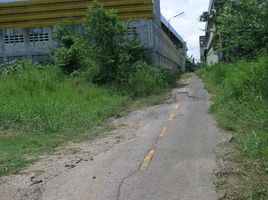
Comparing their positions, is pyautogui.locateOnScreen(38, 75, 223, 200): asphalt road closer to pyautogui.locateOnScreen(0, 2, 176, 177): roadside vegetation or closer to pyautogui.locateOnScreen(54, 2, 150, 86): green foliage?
pyautogui.locateOnScreen(0, 2, 176, 177): roadside vegetation

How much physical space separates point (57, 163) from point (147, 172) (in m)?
2.47

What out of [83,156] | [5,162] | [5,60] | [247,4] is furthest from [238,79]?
[5,60]

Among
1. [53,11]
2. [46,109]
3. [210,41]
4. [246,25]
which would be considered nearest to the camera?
[46,109]

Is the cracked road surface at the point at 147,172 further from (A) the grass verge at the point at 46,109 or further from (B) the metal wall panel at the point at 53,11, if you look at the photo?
(B) the metal wall panel at the point at 53,11

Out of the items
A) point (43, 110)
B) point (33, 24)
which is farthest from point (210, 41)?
point (43, 110)

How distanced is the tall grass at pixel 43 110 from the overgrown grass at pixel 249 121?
454 centimetres

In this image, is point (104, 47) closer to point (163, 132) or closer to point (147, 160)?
point (163, 132)

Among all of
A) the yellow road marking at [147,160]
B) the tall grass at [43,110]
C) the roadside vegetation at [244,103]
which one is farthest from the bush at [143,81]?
the yellow road marking at [147,160]

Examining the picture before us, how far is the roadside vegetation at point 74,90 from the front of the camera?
48.2ft

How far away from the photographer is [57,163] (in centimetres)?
1102

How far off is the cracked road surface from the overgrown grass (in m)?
0.58

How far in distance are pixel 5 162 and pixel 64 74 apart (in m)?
20.1

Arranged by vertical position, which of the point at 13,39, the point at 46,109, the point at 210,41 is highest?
the point at 210,41

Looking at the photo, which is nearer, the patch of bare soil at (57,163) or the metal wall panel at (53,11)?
the patch of bare soil at (57,163)
